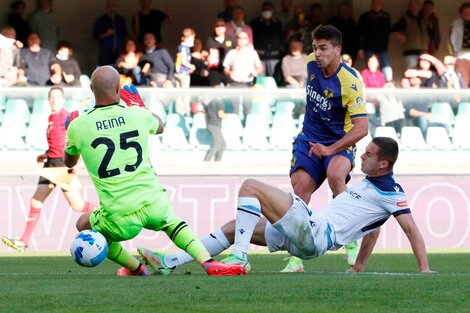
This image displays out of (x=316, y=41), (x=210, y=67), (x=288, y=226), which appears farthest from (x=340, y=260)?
(x=210, y=67)

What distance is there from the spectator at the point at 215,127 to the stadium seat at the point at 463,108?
3.79m

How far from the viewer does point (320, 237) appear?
9.58 m

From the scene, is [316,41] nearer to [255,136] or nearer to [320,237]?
[320,237]

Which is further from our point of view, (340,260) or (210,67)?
(210,67)

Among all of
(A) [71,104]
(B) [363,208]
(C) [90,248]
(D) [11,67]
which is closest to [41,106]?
(A) [71,104]

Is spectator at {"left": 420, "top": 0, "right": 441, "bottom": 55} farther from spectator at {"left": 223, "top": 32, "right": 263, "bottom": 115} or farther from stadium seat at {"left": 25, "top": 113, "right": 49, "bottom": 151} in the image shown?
stadium seat at {"left": 25, "top": 113, "right": 49, "bottom": 151}

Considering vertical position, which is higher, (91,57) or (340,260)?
(91,57)

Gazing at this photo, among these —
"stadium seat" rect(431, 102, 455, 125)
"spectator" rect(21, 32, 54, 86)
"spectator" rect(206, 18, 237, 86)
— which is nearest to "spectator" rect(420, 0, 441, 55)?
"spectator" rect(206, 18, 237, 86)

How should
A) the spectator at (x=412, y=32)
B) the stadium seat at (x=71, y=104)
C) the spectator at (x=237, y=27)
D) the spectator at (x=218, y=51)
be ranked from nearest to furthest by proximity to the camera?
the stadium seat at (x=71, y=104)
the spectator at (x=218, y=51)
the spectator at (x=237, y=27)
the spectator at (x=412, y=32)

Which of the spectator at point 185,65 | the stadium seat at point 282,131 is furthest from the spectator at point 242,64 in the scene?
the stadium seat at point 282,131

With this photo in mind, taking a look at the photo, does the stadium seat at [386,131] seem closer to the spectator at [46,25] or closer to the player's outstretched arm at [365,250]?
the spectator at [46,25]

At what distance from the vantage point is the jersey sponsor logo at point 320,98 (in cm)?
1113

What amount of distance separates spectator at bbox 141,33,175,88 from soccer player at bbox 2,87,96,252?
3.38 meters

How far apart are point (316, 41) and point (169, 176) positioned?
8.33 meters
